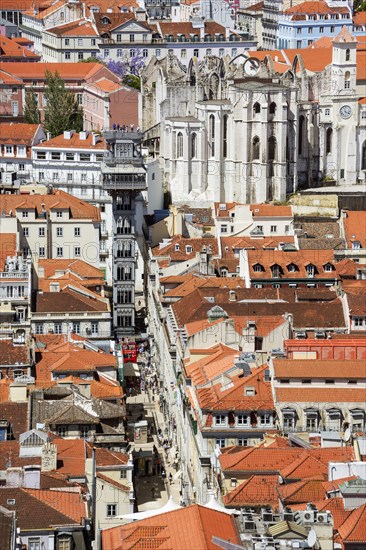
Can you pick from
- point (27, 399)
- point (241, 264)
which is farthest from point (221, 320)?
point (241, 264)

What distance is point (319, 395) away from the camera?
3081 inches

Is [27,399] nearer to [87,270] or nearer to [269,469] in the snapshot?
[269,469]

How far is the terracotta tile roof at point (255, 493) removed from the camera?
68.0m

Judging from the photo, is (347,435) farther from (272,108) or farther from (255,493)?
(272,108)

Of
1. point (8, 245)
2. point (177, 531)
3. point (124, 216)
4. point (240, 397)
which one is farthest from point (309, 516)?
point (124, 216)

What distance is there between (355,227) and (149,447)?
33809 mm

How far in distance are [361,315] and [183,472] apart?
1451 cm

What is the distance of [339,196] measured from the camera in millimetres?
136375

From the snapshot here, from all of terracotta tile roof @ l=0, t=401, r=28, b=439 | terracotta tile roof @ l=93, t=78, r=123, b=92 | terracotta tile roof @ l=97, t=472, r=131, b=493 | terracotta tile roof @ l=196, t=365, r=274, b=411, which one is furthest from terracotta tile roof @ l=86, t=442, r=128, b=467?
terracotta tile roof @ l=93, t=78, r=123, b=92

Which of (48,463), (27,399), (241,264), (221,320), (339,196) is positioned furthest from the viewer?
(339,196)

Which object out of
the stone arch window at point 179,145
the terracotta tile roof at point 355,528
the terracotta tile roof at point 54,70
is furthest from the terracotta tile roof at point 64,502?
the terracotta tile roof at point 54,70

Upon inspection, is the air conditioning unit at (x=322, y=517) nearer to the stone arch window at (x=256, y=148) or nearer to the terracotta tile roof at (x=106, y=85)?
the stone arch window at (x=256, y=148)

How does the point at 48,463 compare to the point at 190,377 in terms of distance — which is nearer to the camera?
the point at 48,463

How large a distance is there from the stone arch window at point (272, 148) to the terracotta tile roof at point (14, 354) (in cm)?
5254
